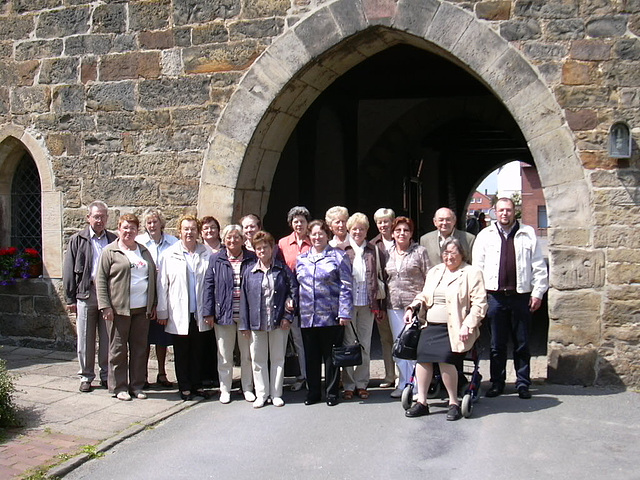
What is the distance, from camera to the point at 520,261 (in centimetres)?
586

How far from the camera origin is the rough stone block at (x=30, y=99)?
7785 millimetres

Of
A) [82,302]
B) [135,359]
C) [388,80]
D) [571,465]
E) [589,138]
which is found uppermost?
[388,80]

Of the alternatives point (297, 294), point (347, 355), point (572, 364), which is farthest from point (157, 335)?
point (572, 364)

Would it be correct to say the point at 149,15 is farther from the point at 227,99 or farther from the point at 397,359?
the point at 397,359

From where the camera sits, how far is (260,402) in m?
5.82

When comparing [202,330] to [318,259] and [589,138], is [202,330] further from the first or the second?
[589,138]

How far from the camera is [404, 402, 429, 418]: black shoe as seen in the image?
17.8ft

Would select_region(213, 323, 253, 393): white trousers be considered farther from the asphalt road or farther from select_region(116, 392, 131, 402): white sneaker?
select_region(116, 392, 131, 402): white sneaker

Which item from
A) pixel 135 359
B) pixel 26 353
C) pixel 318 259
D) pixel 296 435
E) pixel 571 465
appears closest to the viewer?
pixel 571 465

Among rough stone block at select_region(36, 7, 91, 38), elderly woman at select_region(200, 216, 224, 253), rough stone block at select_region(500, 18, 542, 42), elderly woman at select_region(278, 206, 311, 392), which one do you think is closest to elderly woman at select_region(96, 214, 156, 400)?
elderly woman at select_region(200, 216, 224, 253)

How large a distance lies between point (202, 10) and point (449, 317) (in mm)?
3739

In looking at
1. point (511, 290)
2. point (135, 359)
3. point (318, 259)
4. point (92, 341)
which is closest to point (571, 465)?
point (511, 290)

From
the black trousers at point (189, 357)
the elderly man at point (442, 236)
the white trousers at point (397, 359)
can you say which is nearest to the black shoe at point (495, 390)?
the white trousers at point (397, 359)

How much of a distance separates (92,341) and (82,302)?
1.09 ft
